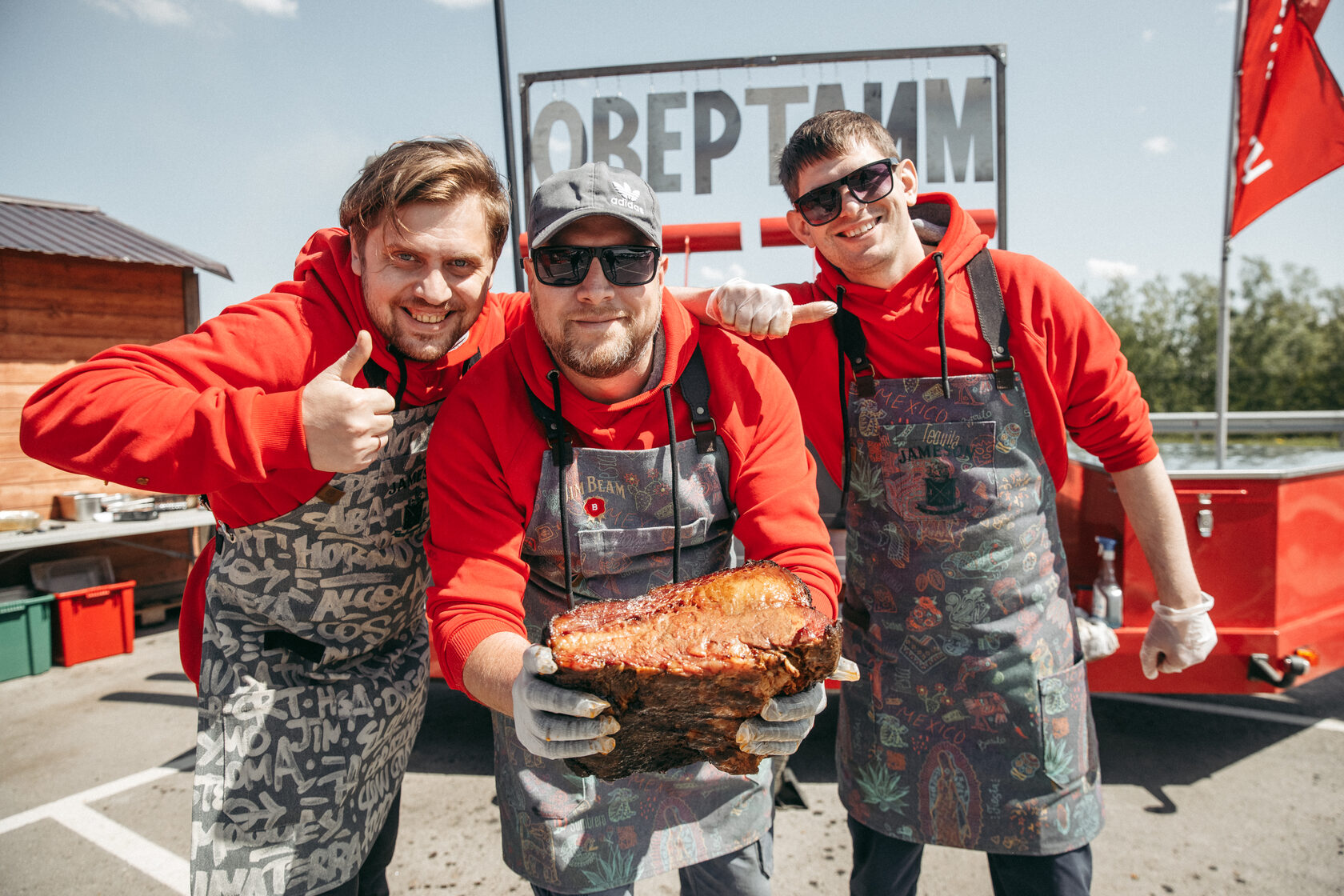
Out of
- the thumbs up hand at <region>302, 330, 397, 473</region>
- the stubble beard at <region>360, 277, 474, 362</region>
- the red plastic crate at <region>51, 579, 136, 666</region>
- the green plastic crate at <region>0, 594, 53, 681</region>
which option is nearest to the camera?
the thumbs up hand at <region>302, 330, 397, 473</region>

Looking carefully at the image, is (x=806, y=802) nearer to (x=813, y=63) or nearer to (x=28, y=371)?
(x=813, y=63)

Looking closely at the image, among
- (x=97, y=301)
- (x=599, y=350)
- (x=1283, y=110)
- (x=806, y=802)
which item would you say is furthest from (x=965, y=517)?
(x=97, y=301)

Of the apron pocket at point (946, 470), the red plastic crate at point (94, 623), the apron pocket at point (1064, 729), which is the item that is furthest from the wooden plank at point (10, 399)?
the apron pocket at point (1064, 729)

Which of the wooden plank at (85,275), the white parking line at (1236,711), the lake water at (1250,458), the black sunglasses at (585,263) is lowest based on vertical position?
the white parking line at (1236,711)

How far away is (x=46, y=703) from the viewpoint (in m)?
5.04

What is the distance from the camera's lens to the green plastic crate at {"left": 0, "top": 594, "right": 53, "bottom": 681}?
17.8 ft

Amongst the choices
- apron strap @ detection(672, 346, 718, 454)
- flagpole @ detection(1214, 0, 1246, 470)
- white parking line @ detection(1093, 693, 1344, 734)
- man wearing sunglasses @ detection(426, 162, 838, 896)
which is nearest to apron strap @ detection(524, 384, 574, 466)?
man wearing sunglasses @ detection(426, 162, 838, 896)

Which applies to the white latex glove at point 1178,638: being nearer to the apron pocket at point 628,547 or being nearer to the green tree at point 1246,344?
the apron pocket at point 628,547

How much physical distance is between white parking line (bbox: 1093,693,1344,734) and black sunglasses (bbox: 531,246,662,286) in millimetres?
4108

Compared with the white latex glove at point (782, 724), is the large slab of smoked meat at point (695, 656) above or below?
above

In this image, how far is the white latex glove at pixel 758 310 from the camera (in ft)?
6.09

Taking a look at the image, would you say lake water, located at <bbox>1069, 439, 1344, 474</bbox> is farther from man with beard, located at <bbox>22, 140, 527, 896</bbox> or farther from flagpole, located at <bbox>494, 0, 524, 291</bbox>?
flagpole, located at <bbox>494, 0, 524, 291</bbox>

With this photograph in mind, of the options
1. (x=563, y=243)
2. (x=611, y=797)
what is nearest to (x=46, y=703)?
(x=611, y=797)

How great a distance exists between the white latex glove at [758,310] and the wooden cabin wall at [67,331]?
733 centimetres
